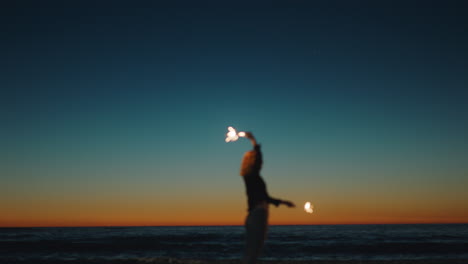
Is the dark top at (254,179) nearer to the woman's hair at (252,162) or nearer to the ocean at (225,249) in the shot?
the woman's hair at (252,162)

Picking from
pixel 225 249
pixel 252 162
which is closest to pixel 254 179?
pixel 252 162

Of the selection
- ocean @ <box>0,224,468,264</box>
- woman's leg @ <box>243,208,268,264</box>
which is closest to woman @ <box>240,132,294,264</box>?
woman's leg @ <box>243,208,268,264</box>

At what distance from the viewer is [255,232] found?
481 centimetres

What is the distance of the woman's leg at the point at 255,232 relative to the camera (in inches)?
189

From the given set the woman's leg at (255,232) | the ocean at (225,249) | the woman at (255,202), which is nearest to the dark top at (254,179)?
the woman at (255,202)

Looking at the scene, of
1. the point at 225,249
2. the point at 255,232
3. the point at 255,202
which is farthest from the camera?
the point at 225,249

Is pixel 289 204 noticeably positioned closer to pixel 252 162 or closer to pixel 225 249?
pixel 252 162

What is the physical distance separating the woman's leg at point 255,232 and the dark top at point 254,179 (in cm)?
14

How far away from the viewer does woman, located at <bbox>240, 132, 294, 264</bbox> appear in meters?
4.83

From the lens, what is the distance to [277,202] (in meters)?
5.04

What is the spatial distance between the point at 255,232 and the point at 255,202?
1.20 ft

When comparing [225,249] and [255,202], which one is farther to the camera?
[225,249]

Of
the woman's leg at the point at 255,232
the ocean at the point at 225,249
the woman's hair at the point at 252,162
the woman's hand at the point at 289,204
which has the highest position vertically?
the woman's hair at the point at 252,162

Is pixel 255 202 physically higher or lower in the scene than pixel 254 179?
lower
